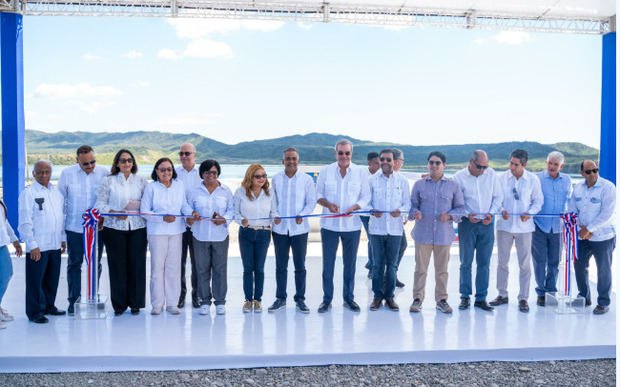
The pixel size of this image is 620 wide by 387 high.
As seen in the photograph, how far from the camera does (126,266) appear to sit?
4891 millimetres

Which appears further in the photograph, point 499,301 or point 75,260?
point 499,301

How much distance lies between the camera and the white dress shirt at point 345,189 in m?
5.05

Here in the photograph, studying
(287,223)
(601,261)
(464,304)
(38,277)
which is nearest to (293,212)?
(287,223)

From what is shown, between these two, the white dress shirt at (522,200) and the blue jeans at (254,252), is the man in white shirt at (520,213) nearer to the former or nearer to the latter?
the white dress shirt at (522,200)

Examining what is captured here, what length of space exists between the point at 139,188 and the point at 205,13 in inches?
222

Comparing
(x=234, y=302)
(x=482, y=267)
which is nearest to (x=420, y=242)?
(x=482, y=267)

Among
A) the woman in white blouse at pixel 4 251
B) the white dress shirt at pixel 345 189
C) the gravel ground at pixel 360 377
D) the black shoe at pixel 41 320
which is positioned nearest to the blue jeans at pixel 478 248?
the white dress shirt at pixel 345 189

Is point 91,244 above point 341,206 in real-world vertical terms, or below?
below

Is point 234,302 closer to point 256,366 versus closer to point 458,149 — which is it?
point 256,366

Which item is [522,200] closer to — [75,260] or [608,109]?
[75,260]

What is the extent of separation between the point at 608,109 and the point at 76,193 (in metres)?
9.96

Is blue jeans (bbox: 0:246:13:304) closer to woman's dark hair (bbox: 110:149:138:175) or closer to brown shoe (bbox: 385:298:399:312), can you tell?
woman's dark hair (bbox: 110:149:138:175)

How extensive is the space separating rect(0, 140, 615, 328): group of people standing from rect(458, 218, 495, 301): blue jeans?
1 cm

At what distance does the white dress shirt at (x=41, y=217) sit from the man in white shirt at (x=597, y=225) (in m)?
5.05
